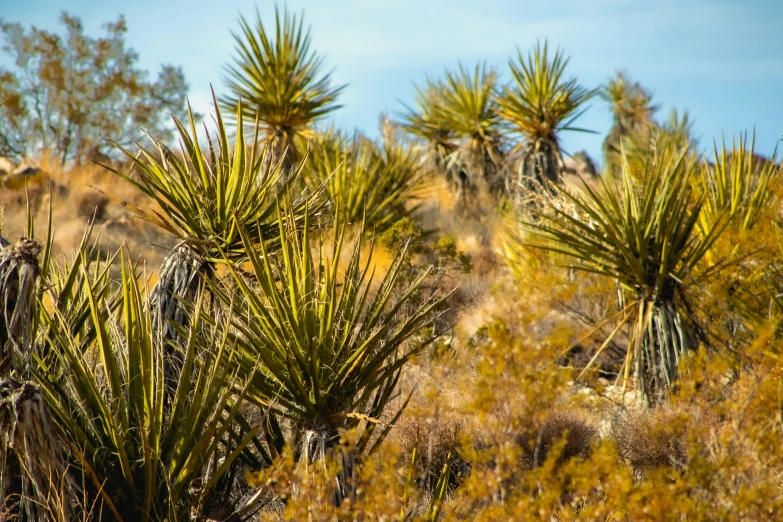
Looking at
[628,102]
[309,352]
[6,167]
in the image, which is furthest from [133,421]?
[628,102]

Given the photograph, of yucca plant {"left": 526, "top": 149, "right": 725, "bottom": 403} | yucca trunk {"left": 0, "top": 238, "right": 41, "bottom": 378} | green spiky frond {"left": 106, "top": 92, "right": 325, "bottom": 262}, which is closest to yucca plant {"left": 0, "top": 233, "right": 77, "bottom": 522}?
yucca trunk {"left": 0, "top": 238, "right": 41, "bottom": 378}

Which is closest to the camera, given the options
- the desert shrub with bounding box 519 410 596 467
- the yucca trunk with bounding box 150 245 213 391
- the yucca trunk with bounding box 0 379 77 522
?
the yucca trunk with bounding box 0 379 77 522

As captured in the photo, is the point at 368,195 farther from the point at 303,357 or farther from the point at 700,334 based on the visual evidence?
the point at 303,357

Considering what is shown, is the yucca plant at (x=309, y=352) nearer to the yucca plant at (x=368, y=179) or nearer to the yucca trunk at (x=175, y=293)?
the yucca trunk at (x=175, y=293)

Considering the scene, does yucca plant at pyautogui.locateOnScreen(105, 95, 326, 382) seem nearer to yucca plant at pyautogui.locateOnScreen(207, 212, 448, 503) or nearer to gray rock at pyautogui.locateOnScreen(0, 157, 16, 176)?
yucca plant at pyautogui.locateOnScreen(207, 212, 448, 503)

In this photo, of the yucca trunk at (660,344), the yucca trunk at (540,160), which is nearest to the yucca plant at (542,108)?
the yucca trunk at (540,160)

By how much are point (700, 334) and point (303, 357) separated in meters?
4.41

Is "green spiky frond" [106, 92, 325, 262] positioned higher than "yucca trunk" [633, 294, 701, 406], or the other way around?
"green spiky frond" [106, 92, 325, 262]

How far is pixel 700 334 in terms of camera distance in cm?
683

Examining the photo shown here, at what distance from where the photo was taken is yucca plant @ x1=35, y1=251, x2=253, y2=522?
3.33 metres

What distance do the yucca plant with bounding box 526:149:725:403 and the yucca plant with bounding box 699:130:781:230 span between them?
5.52ft

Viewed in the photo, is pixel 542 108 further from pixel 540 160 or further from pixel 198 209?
pixel 198 209

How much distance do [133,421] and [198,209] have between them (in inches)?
62.4

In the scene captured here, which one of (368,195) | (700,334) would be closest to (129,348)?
(700,334)
